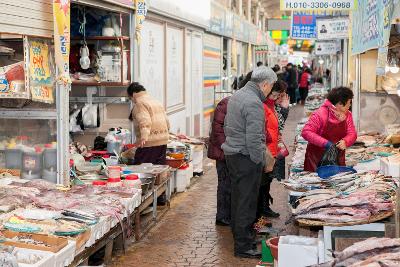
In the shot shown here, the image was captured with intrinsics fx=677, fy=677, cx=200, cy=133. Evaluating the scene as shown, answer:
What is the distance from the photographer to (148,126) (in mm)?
9875

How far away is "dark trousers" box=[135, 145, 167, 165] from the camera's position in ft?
33.6

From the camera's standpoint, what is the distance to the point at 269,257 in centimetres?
660

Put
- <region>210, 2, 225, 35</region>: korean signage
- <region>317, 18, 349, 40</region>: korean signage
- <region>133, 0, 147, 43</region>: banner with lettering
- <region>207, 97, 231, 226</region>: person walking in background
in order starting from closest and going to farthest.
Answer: <region>207, 97, 231, 226</region>: person walking in background
<region>133, 0, 147, 43</region>: banner with lettering
<region>317, 18, 349, 40</region>: korean signage
<region>210, 2, 225, 35</region>: korean signage

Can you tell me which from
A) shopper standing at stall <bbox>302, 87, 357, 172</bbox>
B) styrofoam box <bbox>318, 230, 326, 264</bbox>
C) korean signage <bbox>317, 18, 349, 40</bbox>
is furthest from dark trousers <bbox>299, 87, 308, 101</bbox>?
styrofoam box <bbox>318, 230, 326, 264</bbox>

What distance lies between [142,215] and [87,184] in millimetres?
1517

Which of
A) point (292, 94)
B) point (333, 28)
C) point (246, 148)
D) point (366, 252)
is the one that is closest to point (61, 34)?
point (246, 148)

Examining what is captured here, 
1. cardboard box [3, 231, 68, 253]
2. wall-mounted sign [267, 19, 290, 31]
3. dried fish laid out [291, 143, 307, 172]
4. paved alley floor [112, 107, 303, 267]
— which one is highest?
wall-mounted sign [267, 19, 290, 31]

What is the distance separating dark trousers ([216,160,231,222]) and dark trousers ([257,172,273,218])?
1.42ft

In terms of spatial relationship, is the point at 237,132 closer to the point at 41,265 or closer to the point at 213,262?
the point at 213,262

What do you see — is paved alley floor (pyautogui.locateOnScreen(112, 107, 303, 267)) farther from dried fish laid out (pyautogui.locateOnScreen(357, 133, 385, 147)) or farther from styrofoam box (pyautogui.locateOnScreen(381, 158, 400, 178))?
dried fish laid out (pyautogui.locateOnScreen(357, 133, 385, 147))

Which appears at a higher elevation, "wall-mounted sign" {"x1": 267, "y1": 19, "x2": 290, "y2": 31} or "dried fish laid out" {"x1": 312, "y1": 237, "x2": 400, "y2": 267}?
"wall-mounted sign" {"x1": 267, "y1": 19, "x2": 290, "y2": 31}

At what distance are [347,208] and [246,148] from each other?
194cm

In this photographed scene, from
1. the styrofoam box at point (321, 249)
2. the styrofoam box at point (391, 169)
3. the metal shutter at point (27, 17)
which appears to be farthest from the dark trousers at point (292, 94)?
the styrofoam box at point (321, 249)

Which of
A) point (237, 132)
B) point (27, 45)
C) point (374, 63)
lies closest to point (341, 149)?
point (237, 132)
